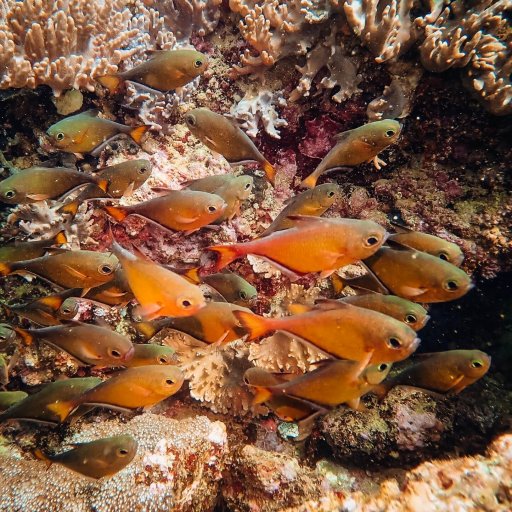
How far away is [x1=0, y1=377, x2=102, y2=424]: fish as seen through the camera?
8.99ft

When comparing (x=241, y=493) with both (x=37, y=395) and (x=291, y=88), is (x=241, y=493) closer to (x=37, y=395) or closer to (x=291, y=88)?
(x=37, y=395)

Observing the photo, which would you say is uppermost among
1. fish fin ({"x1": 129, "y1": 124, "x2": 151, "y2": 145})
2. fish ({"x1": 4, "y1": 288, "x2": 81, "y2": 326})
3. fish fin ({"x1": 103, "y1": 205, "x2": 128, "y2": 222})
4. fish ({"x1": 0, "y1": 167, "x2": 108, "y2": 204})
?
fish fin ({"x1": 129, "y1": 124, "x2": 151, "y2": 145})

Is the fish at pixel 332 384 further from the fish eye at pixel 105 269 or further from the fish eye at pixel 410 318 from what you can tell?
the fish eye at pixel 105 269

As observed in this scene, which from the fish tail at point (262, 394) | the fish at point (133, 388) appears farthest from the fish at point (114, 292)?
the fish tail at point (262, 394)

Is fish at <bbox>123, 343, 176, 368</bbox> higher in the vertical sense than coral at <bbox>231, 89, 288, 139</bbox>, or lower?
lower

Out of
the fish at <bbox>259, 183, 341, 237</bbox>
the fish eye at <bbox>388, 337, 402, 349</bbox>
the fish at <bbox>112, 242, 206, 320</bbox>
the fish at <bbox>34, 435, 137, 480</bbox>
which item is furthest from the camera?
the fish at <bbox>259, 183, 341, 237</bbox>

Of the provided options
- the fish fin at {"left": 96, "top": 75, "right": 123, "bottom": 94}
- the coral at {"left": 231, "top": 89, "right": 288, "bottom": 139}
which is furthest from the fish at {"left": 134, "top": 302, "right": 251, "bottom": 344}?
the coral at {"left": 231, "top": 89, "right": 288, "bottom": 139}

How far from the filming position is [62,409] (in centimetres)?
269

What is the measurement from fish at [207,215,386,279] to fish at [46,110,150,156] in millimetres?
1859

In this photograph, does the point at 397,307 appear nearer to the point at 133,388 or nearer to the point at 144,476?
the point at 133,388

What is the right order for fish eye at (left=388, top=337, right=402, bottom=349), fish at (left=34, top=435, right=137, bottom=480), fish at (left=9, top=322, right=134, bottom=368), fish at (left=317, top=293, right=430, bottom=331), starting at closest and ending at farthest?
1. fish eye at (left=388, top=337, right=402, bottom=349)
2. fish at (left=317, top=293, right=430, bottom=331)
3. fish at (left=9, top=322, right=134, bottom=368)
4. fish at (left=34, top=435, right=137, bottom=480)

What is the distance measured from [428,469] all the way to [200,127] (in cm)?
305

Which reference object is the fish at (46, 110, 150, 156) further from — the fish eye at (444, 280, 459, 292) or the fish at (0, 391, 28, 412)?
the fish eye at (444, 280, 459, 292)

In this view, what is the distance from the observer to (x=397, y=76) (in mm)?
4227
